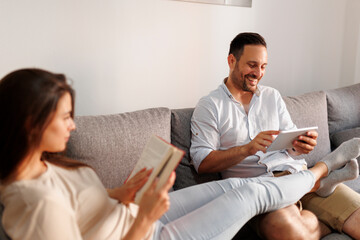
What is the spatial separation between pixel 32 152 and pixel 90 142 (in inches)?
20.5

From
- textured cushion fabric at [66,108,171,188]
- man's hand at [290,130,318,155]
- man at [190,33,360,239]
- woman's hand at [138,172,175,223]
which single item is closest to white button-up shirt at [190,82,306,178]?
man at [190,33,360,239]

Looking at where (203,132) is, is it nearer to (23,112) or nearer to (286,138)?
(286,138)

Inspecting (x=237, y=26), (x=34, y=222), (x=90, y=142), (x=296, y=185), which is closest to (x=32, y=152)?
(x=34, y=222)

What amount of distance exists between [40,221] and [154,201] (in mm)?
300

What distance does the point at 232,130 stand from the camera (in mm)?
1943

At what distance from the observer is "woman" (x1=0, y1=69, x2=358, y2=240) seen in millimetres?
1015

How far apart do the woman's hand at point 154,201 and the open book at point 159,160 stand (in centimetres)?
1

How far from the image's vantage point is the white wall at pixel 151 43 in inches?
69.1

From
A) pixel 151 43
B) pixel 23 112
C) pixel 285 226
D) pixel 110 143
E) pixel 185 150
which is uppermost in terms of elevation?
pixel 151 43

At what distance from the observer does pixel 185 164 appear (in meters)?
1.92

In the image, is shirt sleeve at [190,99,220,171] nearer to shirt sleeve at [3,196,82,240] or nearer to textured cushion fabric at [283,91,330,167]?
textured cushion fabric at [283,91,330,167]

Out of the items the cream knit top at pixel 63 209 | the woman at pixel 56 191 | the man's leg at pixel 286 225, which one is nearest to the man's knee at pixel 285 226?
the man's leg at pixel 286 225

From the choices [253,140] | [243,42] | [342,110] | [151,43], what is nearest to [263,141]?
[253,140]

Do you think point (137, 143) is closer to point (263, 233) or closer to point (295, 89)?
point (263, 233)
